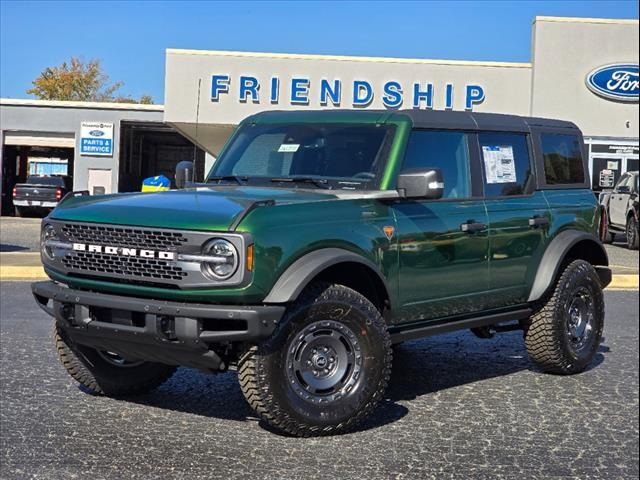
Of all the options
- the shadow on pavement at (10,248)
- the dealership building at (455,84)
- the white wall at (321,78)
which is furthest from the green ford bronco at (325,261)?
the white wall at (321,78)

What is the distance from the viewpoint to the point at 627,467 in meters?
4.19

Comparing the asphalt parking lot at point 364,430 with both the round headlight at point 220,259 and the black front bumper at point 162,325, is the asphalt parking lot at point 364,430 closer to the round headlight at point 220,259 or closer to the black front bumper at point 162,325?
the black front bumper at point 162,325

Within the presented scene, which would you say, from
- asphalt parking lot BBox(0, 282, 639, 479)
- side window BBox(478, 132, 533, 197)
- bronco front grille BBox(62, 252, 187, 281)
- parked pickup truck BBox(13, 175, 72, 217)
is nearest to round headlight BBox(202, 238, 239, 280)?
bronco front grille BBox(62, 252, 187, 281)

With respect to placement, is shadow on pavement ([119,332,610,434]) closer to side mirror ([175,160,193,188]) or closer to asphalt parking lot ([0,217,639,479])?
asphalt parking lot ([0,217,639,479])

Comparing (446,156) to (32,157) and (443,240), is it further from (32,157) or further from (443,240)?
(32,157)

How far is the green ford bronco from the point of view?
438cm

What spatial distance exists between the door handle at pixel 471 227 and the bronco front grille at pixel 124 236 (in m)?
1.95

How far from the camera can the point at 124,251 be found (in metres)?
4.55

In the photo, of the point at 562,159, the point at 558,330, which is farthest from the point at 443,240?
the point at 562,159

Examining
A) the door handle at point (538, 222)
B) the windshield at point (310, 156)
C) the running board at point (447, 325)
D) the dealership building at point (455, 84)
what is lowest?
the running board at point (447, 325)

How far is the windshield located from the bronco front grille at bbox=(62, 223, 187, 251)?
119 cm

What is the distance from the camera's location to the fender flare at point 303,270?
4387mm

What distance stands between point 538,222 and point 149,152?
34.6 meters

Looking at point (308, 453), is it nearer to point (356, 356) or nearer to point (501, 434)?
point (356, 356)
